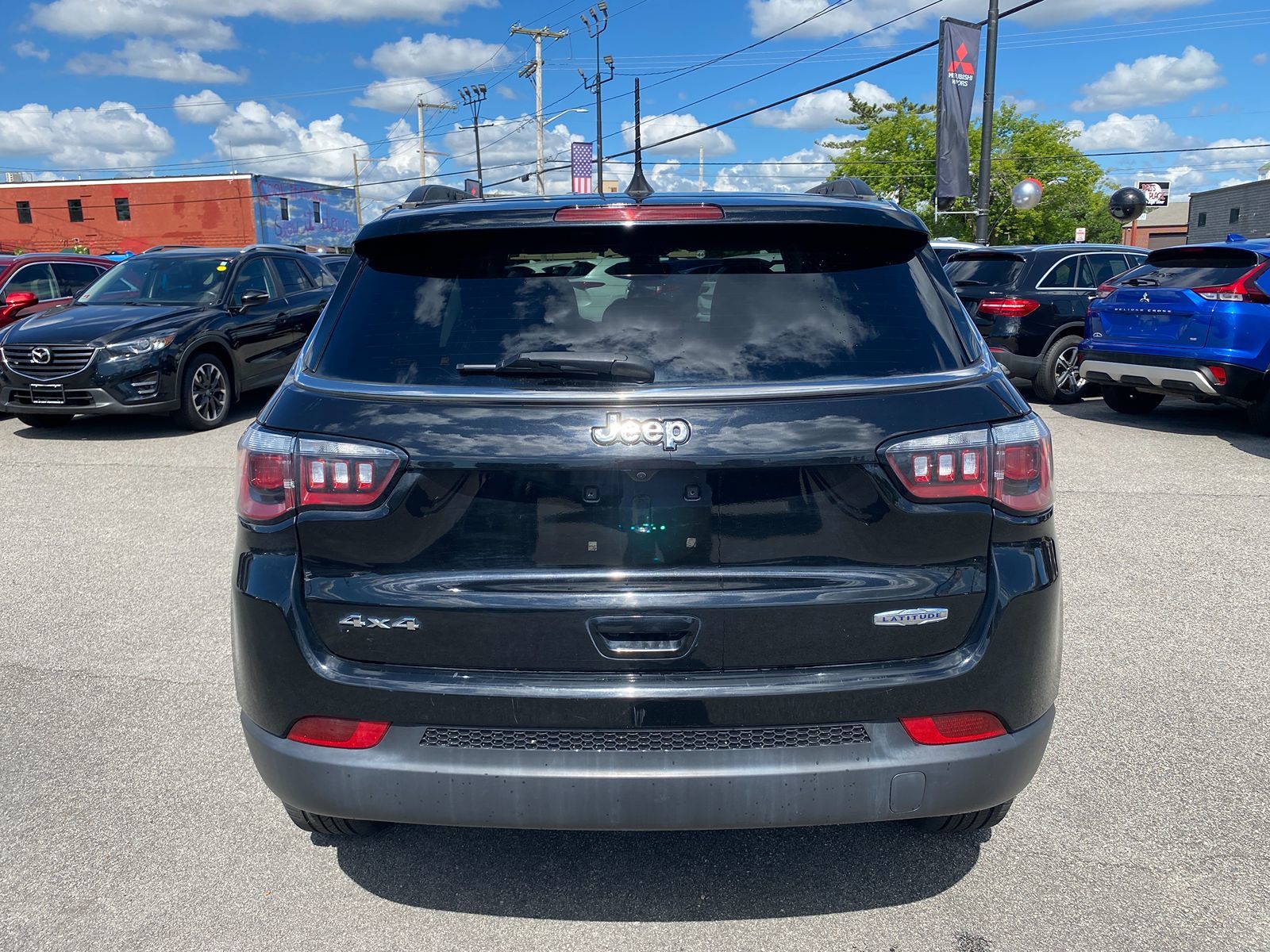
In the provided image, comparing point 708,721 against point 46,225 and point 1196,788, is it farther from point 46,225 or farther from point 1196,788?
point 46,225

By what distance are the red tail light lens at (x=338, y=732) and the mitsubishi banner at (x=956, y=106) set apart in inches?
765

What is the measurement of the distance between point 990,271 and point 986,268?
8cm

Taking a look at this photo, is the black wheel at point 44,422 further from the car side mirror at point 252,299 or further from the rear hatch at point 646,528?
the rear hatch at point 646,528

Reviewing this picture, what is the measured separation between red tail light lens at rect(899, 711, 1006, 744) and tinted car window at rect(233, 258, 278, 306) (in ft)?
33.2

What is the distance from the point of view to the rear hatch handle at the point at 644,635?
2221mm

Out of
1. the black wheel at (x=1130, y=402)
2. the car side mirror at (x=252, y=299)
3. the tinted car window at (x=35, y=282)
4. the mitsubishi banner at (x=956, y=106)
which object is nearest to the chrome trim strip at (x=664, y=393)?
the car side mirror at (x=252, y=299)

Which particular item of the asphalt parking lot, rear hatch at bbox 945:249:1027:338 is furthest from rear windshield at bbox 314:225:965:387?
rear hatch at bbox 945:249:1027:338

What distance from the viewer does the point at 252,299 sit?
10.7 metres

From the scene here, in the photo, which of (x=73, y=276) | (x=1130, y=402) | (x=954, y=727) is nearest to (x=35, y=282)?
(x=73, y=276)

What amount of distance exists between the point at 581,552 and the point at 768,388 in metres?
0.55

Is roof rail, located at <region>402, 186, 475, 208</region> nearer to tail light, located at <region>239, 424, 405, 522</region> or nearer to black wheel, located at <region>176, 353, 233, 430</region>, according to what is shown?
tail light, located at <region>239, 424, 405, 522</region>

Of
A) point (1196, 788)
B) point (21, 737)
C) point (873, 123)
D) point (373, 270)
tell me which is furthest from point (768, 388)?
point (873, 123)

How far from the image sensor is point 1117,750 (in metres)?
3.54

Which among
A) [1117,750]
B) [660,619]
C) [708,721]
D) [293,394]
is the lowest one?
[1117,750]
